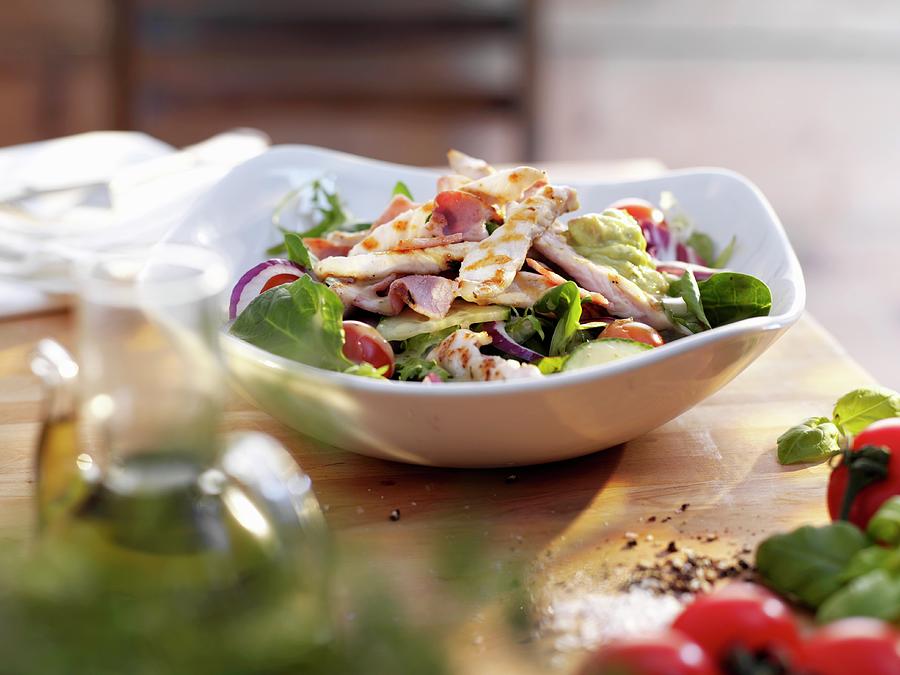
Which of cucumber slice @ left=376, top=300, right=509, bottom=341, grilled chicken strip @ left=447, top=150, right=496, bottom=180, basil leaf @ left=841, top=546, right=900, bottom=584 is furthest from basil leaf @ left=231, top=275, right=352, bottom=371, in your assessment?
basil leaf @ left=841, top=546, right=900, bottom=584

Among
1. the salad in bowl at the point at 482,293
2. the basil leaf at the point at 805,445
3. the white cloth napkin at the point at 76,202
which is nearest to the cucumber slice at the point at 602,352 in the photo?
the salad in bowl at the point at 482,293

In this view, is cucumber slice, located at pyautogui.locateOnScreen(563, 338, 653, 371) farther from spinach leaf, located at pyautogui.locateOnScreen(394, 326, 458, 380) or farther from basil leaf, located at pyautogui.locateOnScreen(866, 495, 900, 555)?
basil leaf, located at pyautogui.locateOnScreen(866, 495, 900, 555)

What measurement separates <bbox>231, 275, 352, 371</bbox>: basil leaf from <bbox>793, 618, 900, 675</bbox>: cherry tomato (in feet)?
1.87

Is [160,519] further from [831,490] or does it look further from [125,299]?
[831,490]

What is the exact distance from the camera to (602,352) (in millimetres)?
1162

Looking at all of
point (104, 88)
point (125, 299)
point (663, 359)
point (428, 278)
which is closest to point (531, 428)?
point (663, 359)

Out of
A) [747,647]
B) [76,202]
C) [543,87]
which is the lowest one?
[543,87]

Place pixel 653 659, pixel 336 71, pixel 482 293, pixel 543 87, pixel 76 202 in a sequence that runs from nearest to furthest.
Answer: pixel 653 659
pixel 482 293
pixel 76 202
pixel 336 71
pixel 543 87

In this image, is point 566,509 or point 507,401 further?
point 566,509

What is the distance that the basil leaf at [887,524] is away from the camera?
3.09ft

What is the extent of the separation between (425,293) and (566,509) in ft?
1.05

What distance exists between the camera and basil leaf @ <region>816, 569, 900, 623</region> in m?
0.85

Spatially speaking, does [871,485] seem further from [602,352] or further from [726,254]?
[726,254]

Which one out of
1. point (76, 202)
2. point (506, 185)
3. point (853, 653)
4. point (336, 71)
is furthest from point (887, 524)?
point (336, 71)
